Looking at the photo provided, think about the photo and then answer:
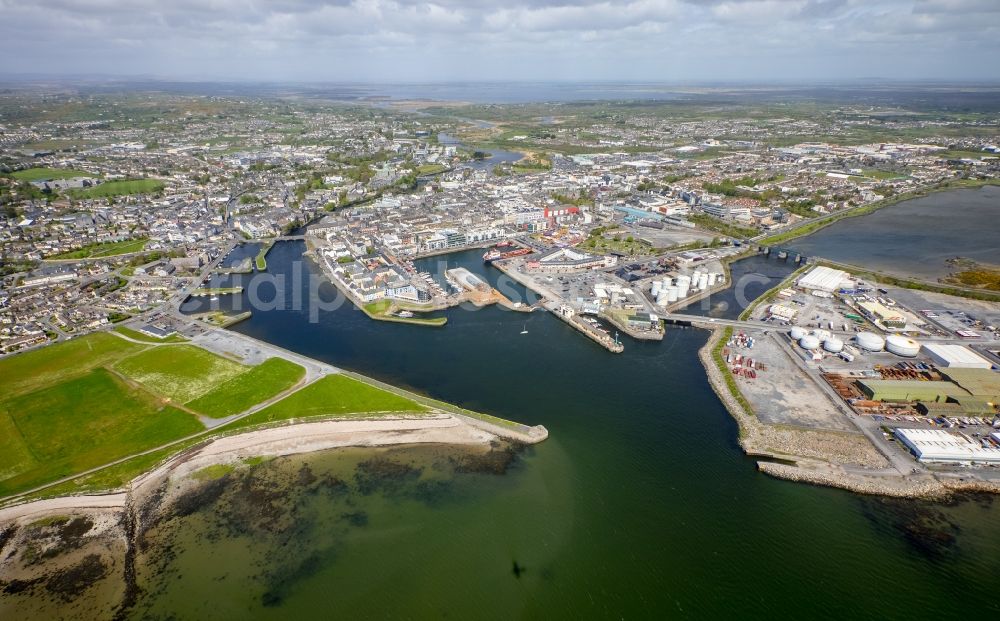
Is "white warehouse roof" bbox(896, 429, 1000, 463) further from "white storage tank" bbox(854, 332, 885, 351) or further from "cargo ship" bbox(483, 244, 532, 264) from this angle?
"cargo ship" bbox(483, 244, 532, 264)

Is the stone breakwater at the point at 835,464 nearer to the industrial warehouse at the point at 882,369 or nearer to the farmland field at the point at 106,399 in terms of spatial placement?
the industrial warehouse at the point at 882,369

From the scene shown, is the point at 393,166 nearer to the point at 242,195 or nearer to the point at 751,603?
the point at 242,195

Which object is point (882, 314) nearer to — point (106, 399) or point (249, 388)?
point (249, 388)

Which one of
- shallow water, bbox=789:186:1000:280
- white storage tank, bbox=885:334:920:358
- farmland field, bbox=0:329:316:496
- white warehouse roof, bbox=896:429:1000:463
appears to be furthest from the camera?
shallow water, bbox=789:186:1000:280

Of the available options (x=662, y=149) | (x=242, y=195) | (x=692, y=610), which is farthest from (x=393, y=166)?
(x=692, y=610)

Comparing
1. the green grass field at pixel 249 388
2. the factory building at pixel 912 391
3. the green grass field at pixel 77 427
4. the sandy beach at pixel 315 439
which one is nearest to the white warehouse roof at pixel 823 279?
the factory building at pixel 912 391

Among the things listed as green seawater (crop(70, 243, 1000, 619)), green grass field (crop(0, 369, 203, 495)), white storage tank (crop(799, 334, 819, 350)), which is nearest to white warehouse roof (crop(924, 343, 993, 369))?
white storage tank (crop(799, 334, 819, 350))
